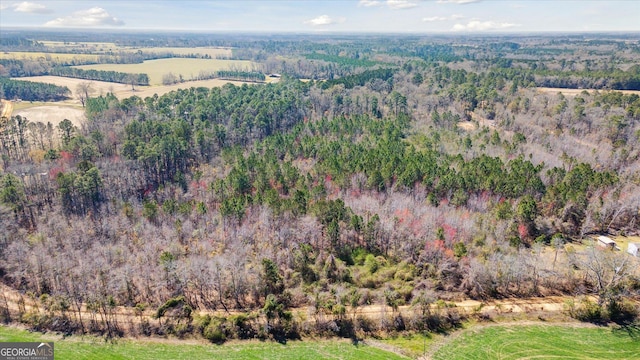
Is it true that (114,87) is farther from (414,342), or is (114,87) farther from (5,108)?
(414,342)

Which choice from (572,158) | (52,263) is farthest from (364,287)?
(572,158)

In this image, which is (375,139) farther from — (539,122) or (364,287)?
(539,122)

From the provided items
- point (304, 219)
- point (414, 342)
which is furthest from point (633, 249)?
point (304, 219)

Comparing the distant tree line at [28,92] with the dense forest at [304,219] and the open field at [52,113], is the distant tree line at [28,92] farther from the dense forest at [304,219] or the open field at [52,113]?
the dense forest at [304,219]

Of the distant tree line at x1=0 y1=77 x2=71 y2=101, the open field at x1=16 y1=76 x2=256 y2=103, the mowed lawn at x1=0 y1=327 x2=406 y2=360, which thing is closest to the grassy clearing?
the mowed lawn at x1=0 y1=327 x2=406 y2=360

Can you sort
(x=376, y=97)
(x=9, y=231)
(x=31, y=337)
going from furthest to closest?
(x=376, y=97)
(x=9, y=231)
(x=31, y=337)

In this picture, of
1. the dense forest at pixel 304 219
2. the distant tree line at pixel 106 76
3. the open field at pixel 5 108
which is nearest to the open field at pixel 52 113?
the open field at pixel 5 108
